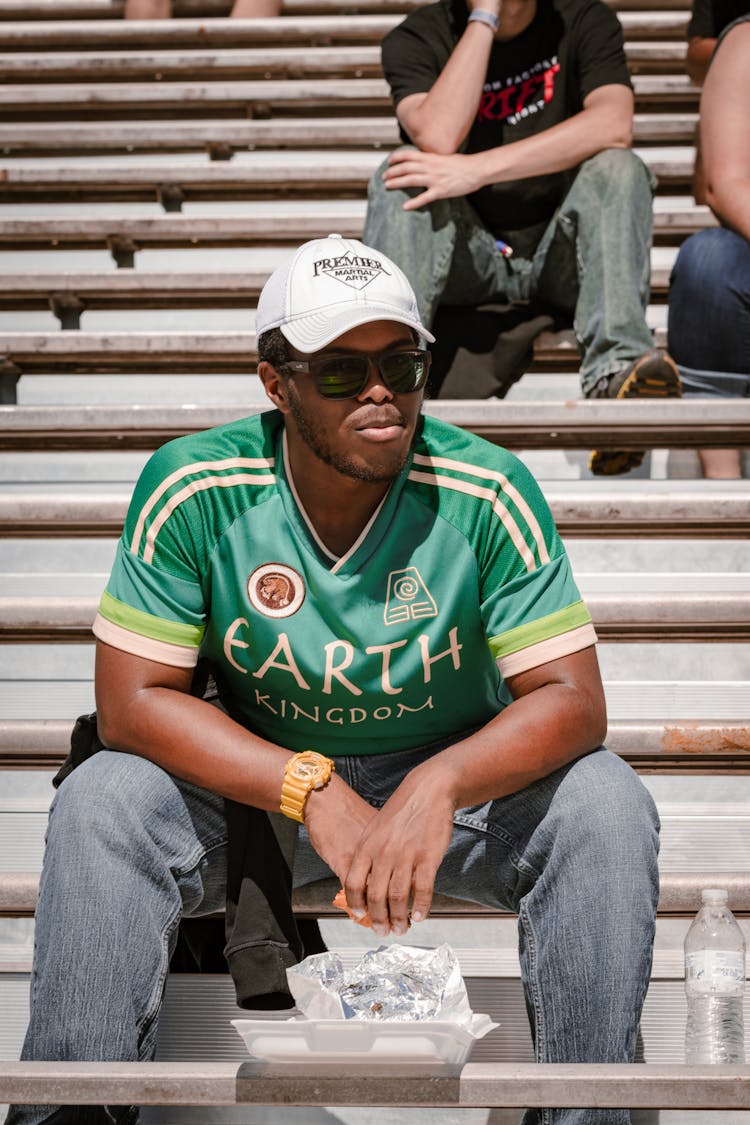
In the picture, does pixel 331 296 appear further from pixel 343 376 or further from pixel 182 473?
pixel 182 473

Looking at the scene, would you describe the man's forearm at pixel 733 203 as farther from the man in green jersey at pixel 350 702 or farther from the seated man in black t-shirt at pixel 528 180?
the man in green jersey at pixel 350 702

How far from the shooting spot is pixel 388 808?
4.36 ft

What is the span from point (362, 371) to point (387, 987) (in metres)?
0.66

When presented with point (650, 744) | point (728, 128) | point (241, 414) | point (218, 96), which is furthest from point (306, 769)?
point (218, 96)

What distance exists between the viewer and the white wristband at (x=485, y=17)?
108 inches

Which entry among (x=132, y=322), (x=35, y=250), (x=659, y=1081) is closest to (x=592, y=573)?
(x=659, y=1081)

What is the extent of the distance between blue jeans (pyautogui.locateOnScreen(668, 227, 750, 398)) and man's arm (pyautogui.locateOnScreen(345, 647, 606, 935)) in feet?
3.92

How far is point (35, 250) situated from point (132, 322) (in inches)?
17.0

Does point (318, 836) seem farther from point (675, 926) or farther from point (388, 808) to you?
point (675, 926)

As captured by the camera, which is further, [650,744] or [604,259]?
[604,259]

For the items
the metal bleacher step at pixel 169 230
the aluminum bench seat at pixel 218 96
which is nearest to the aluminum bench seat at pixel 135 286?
the metal bleacher step at pixel 169 230

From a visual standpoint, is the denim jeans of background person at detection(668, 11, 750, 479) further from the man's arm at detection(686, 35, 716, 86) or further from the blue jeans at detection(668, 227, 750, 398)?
the man's arm at detection(686, 35, 716, 86)

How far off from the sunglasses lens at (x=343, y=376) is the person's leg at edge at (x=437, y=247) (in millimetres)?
1032

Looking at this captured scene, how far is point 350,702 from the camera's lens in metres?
1.49
